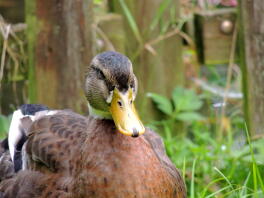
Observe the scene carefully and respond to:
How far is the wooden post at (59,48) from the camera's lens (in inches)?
155

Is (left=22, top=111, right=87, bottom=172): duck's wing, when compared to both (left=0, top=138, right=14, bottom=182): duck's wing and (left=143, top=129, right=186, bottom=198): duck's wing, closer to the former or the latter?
(left=0, top=138, right=14, bottom=182): duck's wing

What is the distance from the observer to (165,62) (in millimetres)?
4898

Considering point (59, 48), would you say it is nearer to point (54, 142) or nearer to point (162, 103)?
point (54, 142)

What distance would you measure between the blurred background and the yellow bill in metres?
0.59

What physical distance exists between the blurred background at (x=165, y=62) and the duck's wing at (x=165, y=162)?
4.5 inches

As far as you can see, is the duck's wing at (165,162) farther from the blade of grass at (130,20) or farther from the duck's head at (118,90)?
the blade of grass at (130,20)

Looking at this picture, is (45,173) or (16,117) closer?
(45,173)

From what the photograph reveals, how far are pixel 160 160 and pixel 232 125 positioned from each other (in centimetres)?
218

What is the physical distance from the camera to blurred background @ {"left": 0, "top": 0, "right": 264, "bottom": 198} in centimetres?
377

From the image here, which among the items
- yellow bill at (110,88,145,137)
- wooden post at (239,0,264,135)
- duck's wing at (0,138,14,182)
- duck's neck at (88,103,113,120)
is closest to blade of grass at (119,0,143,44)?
wooden post at (239,0,264,135)

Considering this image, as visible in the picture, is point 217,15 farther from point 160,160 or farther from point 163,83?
point 160,160

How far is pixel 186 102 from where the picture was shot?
4.83 meters

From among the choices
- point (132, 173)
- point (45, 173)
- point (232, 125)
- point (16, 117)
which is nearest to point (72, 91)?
point (16, 117)

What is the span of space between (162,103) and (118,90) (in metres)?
1.81
